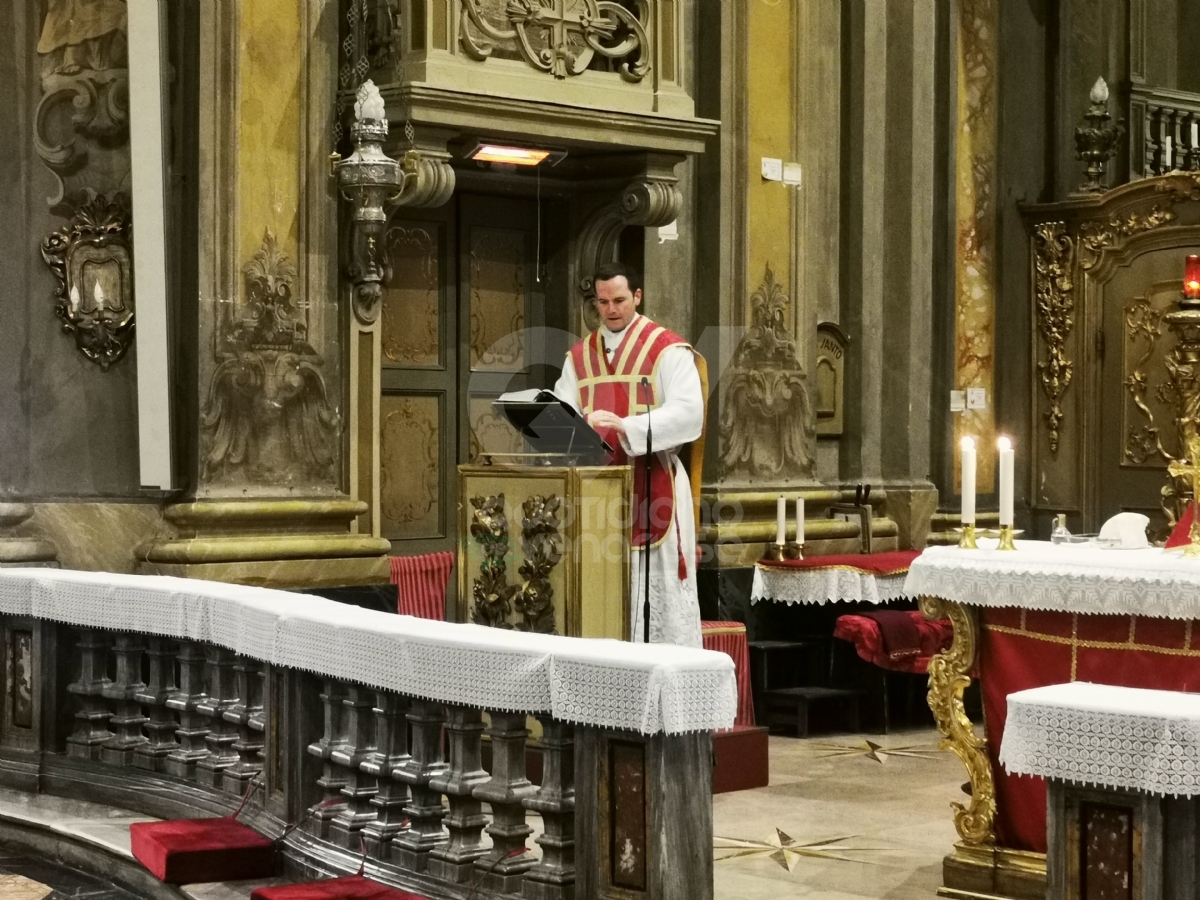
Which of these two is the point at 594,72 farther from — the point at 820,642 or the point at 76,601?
the point at 76,601

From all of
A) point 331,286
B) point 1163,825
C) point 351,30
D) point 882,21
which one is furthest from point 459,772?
point 882,21

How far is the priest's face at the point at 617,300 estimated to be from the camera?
293 inches

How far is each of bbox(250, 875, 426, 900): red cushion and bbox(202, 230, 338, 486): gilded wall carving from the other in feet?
11.8

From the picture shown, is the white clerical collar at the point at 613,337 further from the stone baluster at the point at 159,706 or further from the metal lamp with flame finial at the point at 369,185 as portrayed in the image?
the stone baluster at the point at 159,706

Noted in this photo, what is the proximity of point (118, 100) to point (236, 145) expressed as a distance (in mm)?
588

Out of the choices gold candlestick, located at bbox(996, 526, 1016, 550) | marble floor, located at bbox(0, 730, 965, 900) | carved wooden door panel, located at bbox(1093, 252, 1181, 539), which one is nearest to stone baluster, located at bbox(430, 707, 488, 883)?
marble floor, located at bbox(0, 730, 965, 900)

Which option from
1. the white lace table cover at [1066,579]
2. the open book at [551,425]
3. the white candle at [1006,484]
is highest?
the open book at [551,425]

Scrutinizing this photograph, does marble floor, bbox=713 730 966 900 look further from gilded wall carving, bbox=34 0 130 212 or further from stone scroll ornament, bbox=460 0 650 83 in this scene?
gilded wall carving, bbox=34 0 130 212

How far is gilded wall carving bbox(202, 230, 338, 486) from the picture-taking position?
323 inches

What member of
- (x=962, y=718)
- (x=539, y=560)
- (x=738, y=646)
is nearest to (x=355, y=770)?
(x=539, y=560)

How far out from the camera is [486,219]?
9734mm

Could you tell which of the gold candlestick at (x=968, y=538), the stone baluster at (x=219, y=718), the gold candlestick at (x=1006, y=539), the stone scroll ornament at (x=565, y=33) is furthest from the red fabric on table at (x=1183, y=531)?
the stone scroll ornament at (x=565, y=33)

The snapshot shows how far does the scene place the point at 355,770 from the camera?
203 inches

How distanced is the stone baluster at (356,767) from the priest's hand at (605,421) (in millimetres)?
2240
